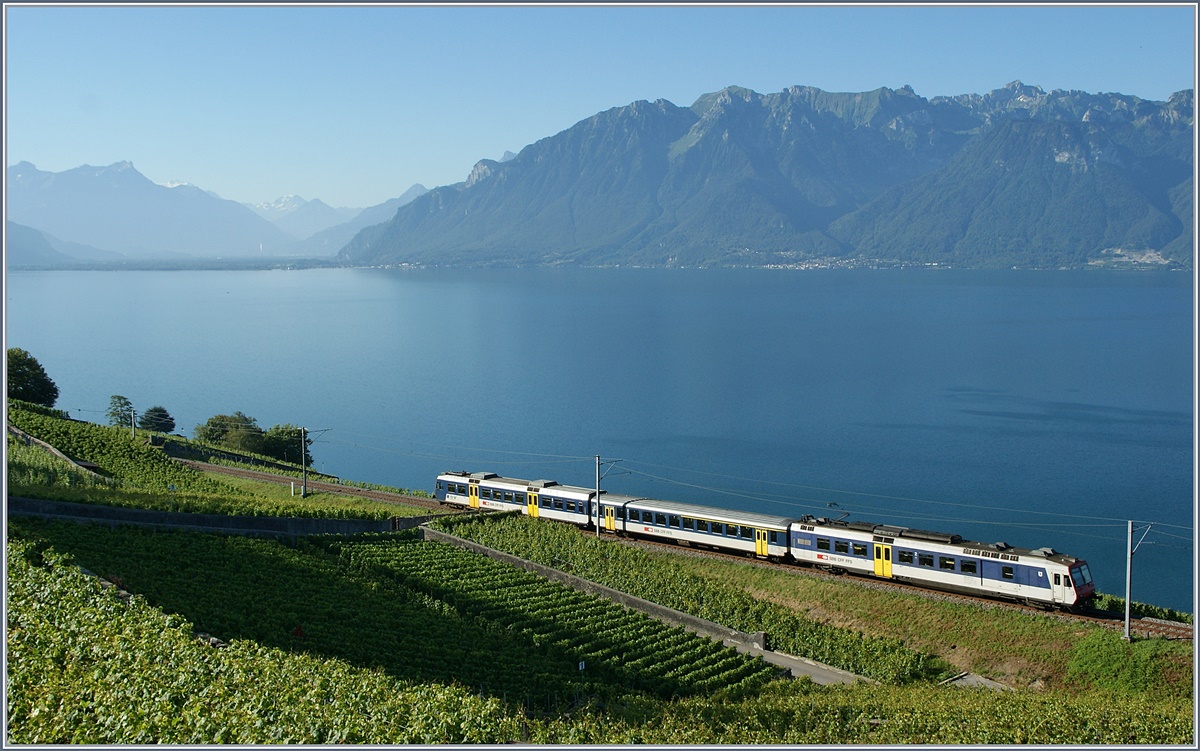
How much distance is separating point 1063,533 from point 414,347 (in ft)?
298

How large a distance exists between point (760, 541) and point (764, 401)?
51.4 metres

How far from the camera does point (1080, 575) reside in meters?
23.4

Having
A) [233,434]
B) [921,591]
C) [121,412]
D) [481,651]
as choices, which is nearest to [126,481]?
[233,434]

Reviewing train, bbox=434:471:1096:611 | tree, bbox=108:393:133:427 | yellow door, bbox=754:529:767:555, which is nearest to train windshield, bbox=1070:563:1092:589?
train, bbox=434:471:1096:611

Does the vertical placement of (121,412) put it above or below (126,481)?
above

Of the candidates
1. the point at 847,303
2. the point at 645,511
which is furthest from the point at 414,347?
the point at 645,511

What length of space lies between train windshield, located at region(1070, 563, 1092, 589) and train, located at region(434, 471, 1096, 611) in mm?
25

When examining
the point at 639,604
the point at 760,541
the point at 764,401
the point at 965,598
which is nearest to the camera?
the point at 965,598

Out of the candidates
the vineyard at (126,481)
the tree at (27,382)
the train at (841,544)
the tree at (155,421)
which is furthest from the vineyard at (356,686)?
the tree at (155,421)

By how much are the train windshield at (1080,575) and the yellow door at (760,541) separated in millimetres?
8642

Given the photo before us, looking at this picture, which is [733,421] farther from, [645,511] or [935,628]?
[935,628]

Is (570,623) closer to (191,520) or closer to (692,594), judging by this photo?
(692,594)

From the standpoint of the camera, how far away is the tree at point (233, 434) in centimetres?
5328

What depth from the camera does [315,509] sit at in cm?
3434
